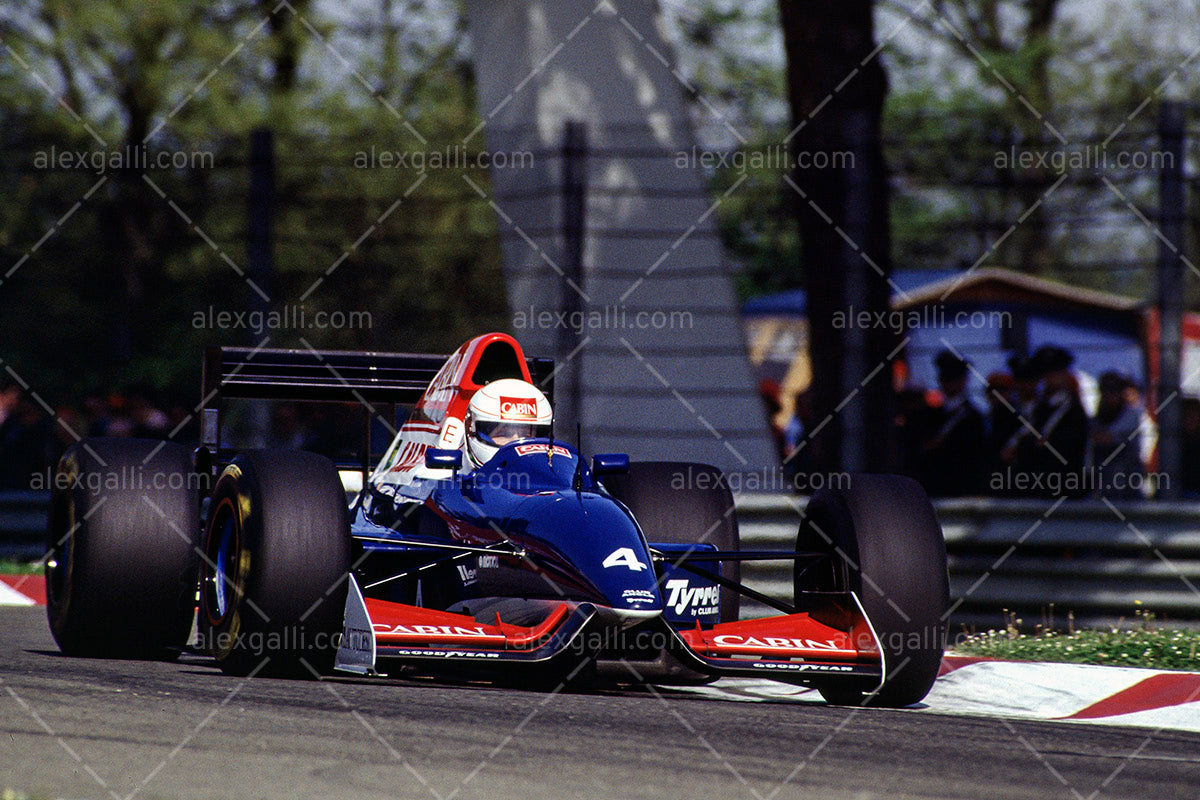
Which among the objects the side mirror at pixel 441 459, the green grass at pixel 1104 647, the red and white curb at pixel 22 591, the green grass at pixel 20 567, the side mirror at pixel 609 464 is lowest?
the green grass at pixel 1104 647

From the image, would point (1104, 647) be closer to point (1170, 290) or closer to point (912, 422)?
point (1170, 290)

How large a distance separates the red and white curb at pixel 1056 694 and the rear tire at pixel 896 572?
24 cm

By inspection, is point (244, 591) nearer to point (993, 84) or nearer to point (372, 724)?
point (372, 724)

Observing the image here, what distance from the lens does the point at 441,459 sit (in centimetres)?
624

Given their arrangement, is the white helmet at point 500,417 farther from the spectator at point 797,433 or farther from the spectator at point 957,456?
the spectator at point 797,433

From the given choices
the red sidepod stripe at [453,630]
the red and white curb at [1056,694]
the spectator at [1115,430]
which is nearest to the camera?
the red sidepod stripe at [453,630]

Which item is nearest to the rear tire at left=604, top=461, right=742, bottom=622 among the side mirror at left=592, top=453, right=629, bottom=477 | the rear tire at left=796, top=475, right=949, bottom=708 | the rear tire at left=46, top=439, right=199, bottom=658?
the side mirror at left=592, top=453, right=629, bottom=477

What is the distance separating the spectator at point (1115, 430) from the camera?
33.0ft

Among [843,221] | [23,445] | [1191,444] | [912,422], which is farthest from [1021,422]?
[23,445]

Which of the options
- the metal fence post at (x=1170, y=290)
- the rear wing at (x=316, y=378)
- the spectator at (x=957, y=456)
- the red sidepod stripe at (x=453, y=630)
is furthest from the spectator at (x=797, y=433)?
the red sidepod stripe at (x=453, y=630)

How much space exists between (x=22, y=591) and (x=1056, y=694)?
18.5ft

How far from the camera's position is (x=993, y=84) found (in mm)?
26234

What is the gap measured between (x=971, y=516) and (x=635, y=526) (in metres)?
3.27

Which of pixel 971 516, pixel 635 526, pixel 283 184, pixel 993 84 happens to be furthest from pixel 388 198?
pixel 635 526
